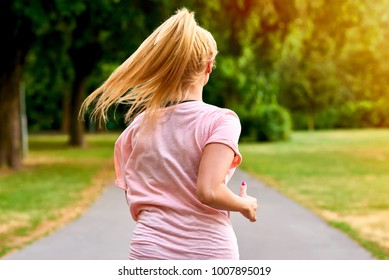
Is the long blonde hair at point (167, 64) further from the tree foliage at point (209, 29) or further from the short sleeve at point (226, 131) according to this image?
the tree foliage at point (209, 29)

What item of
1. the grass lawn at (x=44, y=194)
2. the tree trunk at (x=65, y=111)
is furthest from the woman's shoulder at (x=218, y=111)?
the tree trunk at (x=65, y=111)

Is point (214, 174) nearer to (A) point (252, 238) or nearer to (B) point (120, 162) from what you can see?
(B) point (120, 162)

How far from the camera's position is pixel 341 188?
13.6m

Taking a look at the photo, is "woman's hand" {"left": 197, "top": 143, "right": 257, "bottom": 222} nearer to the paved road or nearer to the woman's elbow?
the woman's elbow

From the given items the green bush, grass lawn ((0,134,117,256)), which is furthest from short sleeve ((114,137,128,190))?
the green bush

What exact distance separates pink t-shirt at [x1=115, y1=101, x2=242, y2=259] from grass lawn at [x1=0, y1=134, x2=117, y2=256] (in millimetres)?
5180

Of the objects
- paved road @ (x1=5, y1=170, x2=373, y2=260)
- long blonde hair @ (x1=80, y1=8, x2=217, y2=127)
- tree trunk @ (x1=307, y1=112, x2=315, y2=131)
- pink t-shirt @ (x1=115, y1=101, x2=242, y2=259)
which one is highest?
long blonde hair @ (x1=80, y1=8, x2=217, y2=127)

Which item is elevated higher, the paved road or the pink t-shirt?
the pink t-shirt

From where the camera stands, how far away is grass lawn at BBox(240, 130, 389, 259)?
8.67 meters

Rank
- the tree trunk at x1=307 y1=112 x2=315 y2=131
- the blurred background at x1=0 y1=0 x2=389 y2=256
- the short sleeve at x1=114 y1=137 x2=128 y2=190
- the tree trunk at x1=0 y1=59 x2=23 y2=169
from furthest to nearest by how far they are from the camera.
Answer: the tree trunk at x1=307 y1=112 x2=315 y2=131 → the tree trunk at x1=0 y1=59 x2=23 y2=169 → the blurred background at x1=0 y1=0 x2=389 y2=256 → the short sleeve at x1=114 y1=137 x2=128 y2=190

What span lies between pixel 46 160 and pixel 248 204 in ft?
67.6
